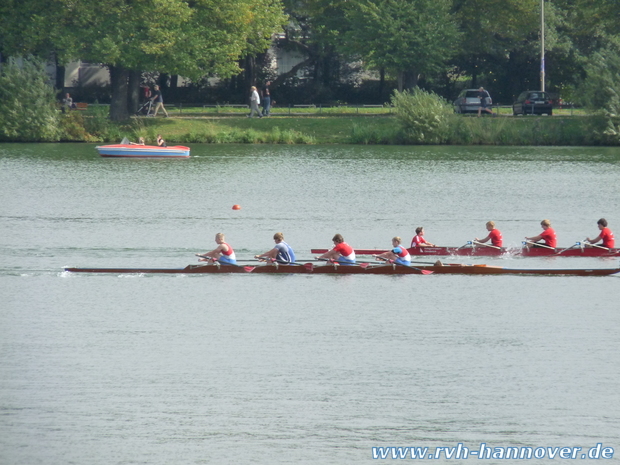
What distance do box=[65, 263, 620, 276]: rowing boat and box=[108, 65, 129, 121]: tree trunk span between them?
42575mm

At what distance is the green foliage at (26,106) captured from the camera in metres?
68.4

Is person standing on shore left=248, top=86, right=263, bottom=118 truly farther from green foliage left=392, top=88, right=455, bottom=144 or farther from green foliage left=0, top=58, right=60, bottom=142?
green foliage left=0, top=58, right=60, bottom=142

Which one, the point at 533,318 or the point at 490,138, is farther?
the point at 490,138

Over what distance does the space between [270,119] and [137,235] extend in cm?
3579

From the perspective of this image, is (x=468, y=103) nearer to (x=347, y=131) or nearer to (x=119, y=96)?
(x=347, y=131)

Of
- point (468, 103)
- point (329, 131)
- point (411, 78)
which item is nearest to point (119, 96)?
point (329, 131)

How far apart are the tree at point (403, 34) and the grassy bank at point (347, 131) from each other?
6.52 meters

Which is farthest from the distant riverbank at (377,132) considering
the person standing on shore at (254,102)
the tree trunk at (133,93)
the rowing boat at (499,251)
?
the rowing boat at (499,251)

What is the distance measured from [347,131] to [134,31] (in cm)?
1502

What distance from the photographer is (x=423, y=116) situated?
69438mm

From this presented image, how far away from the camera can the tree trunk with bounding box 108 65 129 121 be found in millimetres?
72562

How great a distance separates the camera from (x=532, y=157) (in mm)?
64688

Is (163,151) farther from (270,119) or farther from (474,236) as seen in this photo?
(474,236)

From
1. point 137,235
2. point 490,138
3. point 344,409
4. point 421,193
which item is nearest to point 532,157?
point 490,138
